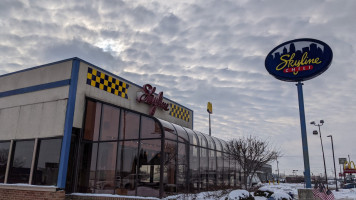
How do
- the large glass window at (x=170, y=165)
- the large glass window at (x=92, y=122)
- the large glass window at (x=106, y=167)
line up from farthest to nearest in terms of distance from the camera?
the large glass window at (x=92, y=122) → the large glass window at (x=170, y=165) → the large glass window at (x=106, y=167)

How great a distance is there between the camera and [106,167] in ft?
52.4

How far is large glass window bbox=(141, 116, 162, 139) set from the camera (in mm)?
15930

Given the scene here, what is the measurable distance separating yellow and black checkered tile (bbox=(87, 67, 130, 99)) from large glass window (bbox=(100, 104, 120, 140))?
4.27 feet

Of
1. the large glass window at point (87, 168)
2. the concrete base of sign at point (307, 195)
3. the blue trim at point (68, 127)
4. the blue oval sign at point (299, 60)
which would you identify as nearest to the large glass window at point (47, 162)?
the blue trim at point (68, 127)

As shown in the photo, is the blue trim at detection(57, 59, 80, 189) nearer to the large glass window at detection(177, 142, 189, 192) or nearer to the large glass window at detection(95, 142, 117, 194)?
the large glass window at detection(95, 142, 117, 194)

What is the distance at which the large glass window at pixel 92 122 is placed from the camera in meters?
16.3

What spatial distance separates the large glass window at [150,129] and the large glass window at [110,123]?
1607 millimetres

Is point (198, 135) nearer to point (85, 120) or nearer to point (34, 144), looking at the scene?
point (85, 120)

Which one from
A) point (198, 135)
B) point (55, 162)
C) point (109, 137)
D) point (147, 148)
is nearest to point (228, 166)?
point (198, 135)

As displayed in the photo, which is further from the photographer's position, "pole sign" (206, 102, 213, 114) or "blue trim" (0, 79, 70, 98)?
"pole sign" (206, 102, 213, 114)

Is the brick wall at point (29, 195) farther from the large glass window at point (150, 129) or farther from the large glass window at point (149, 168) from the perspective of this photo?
the large glass window at point (150, 129)

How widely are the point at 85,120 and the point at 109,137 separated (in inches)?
65.8

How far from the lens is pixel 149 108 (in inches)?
852

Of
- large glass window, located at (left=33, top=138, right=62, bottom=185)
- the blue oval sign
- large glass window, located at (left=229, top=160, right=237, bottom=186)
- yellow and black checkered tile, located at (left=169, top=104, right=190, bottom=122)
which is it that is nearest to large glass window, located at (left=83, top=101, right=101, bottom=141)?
large glass window, located at (left=33, top=138, right=62, bottom=185)
